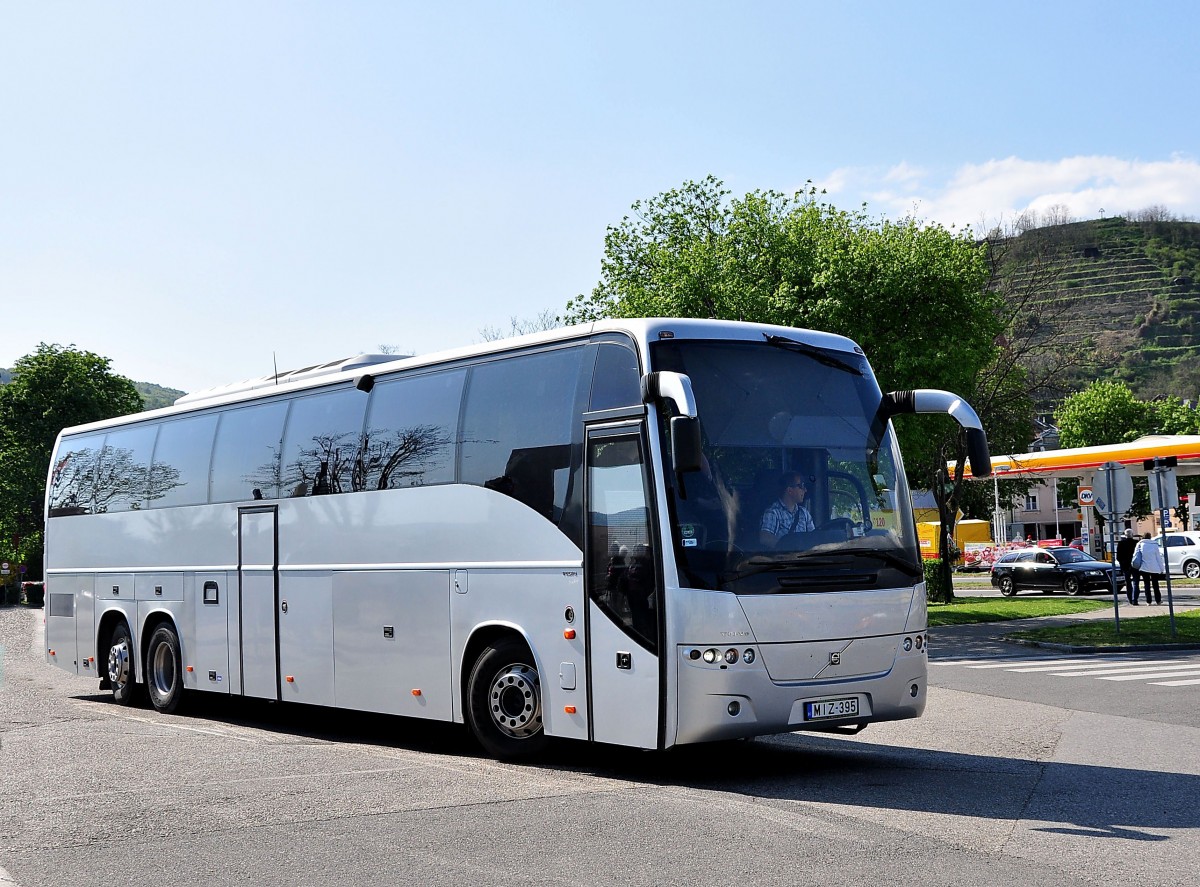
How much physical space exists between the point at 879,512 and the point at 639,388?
2.09 m

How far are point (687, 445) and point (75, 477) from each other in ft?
41.1

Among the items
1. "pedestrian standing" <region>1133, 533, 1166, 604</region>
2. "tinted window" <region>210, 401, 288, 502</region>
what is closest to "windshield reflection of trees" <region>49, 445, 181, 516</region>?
"tinted window" <region>210, 401, 288, 502</region>

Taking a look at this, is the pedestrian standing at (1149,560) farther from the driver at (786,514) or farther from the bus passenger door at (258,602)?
the driver at (786,514)

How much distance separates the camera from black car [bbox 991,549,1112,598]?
43312 millimetres

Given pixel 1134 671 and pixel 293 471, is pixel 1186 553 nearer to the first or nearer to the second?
pixel 1134 671

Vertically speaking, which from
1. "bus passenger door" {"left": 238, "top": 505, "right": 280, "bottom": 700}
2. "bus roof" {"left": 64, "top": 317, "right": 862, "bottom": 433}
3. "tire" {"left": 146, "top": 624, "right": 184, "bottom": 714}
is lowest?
"tire" {"left": 146, "top": 624, "right": 184, "bottom": 714}

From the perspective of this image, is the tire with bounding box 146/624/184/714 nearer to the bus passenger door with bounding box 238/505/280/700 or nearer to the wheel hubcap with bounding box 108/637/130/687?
the wheel hubcap with bounding box 108/637/130/687

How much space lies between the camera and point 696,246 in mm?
30125

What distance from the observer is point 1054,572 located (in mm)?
43844

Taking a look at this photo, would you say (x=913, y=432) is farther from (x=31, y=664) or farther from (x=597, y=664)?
(x=597, y=664)

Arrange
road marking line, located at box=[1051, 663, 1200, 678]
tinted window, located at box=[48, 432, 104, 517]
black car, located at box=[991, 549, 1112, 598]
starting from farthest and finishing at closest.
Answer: black car, located at box=[991, 549, 1112, 598] → road marking line, located at box=[1051, 663, 1200, 678] → tinted window, located at box=[48, 432, 104, 517]

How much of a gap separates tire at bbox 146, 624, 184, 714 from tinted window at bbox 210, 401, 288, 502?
7.18 ft

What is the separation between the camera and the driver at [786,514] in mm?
10094

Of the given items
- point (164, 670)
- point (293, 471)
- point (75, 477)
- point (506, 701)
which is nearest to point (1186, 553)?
point (75, 477)
